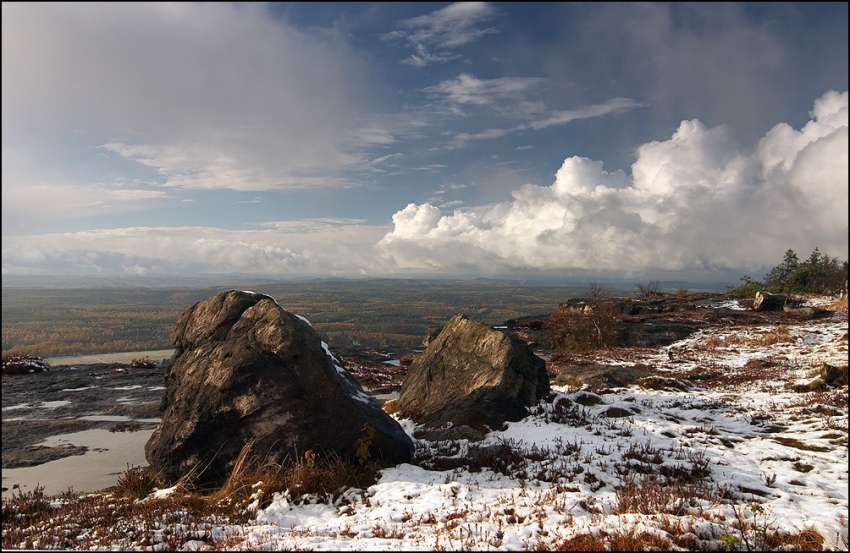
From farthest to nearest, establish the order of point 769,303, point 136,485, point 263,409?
point 769,303 < point 263,409 < point 136,485

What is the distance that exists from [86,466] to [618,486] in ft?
37.5

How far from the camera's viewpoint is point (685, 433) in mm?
10523

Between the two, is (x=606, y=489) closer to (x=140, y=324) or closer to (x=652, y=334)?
(x=652, y=334)

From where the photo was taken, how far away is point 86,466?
958cm

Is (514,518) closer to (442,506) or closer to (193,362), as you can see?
(442,506)

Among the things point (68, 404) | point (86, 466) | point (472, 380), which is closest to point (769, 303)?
point (472, 380)

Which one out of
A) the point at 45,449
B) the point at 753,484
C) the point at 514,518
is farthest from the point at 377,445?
the point at 45,449

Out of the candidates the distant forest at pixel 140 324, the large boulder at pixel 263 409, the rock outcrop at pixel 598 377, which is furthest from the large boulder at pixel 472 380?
the distant forest at pixel 140 324

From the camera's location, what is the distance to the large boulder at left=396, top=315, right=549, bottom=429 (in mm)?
11859

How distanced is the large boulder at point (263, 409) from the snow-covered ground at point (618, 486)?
1.15 m

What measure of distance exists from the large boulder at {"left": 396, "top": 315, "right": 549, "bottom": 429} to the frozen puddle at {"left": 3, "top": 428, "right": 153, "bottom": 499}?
23.7 ft

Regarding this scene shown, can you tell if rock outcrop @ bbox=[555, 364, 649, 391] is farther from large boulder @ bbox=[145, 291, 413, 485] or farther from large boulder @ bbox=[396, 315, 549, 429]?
large boulder @ bbox=[145, 291, 413, 485]

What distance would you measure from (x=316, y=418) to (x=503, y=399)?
232 inches

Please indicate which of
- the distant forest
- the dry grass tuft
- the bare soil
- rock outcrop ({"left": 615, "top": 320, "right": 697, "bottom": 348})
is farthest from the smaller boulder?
the dry grass tuft
